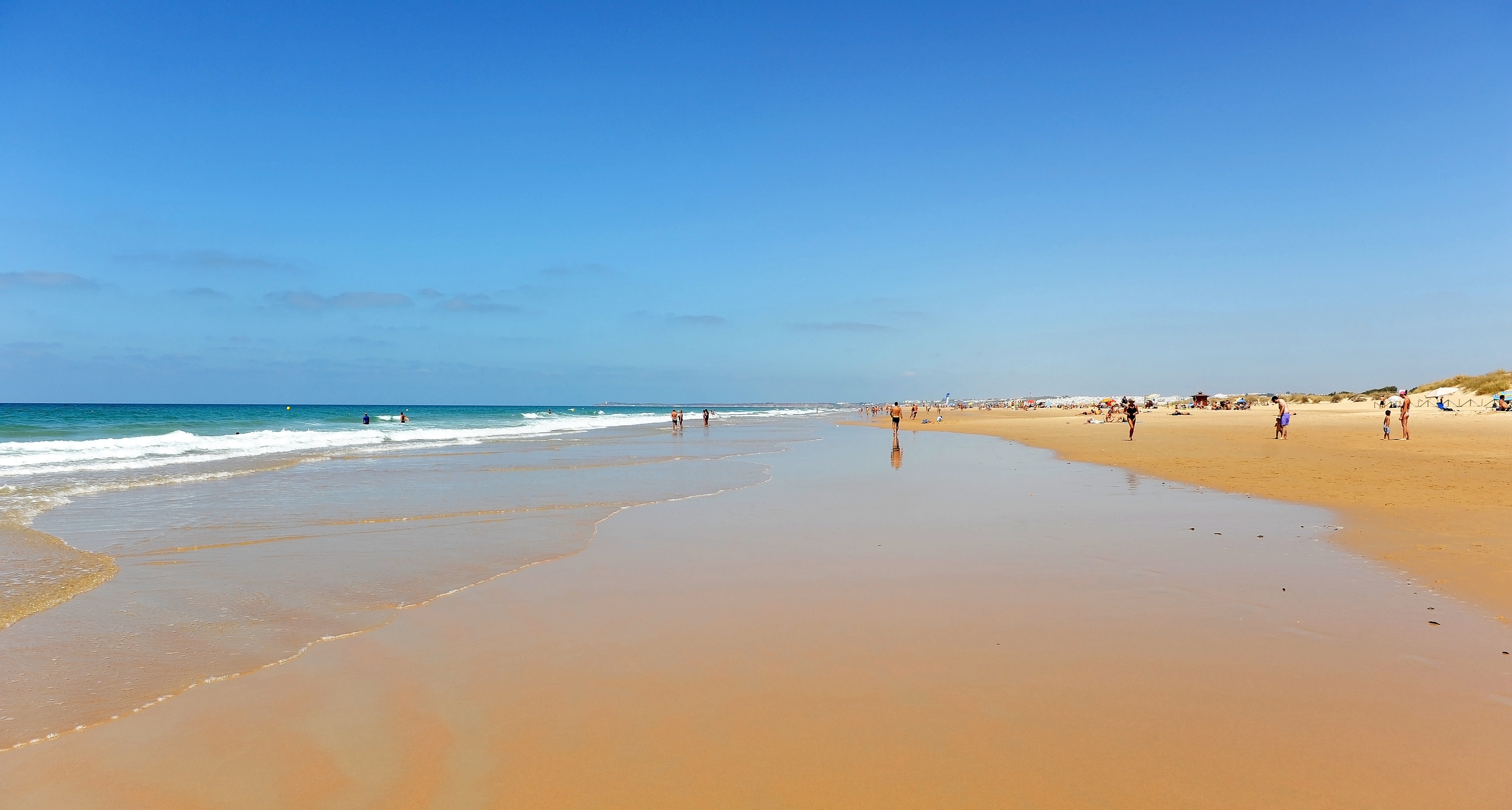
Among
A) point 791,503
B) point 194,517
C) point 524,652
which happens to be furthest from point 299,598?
point 791,503

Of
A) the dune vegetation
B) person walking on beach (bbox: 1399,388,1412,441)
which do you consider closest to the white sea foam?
person walking on beach (bbox: 1399,388,1412,441)

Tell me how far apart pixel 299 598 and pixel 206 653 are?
157 centimetres

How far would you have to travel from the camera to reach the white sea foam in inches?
867

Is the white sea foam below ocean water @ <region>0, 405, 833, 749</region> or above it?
above

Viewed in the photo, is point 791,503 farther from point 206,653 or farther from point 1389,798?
point 1389,798

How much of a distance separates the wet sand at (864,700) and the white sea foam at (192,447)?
2061 centimetres

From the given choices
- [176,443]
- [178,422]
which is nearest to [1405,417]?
[176,443]

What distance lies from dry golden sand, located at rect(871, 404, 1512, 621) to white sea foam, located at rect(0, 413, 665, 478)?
1086 inches

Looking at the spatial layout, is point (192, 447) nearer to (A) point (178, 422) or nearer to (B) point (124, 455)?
(B) point (124, 455)

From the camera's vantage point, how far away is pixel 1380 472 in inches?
627

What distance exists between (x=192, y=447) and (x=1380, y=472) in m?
39.5

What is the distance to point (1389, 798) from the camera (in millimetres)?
3344

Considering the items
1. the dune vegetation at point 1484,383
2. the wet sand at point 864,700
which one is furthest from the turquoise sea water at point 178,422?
the dune vegetation at point 1484,383

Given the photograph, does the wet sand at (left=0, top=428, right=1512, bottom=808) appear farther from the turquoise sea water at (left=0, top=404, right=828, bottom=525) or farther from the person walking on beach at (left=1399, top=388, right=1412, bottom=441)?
the person walking on beach at (left=1399, top=388, right=1412, bottom=441)
